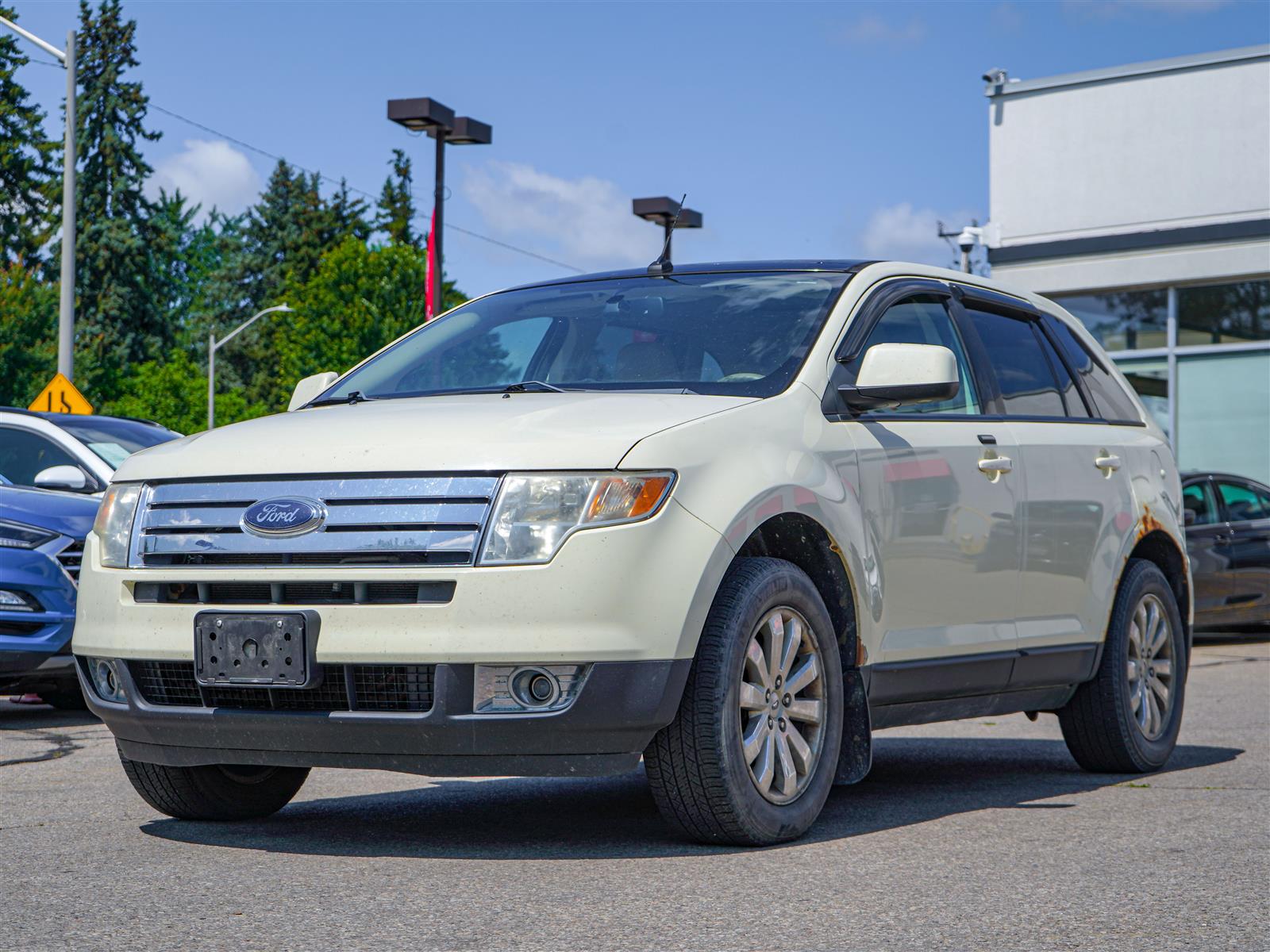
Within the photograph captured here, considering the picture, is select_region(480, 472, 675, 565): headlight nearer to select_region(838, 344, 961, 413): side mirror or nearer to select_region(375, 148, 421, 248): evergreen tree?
select_region(838, 344, 961, 413): side mirror

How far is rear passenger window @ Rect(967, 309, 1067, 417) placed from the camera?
7082 mm

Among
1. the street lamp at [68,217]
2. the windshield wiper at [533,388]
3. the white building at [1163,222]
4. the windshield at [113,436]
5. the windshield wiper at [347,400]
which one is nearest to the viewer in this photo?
the windshield wiper at [533,388]

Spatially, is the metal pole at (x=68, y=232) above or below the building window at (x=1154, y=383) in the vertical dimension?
above

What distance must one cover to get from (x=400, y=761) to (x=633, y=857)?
2.27 ft

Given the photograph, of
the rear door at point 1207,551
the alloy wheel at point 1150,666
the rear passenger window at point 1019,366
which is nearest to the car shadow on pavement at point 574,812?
the alloy wheel at point 1150,666

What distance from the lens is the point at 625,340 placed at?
245 inches

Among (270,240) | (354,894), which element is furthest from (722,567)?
(270,240)

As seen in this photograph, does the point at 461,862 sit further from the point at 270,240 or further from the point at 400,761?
the point at 270,240

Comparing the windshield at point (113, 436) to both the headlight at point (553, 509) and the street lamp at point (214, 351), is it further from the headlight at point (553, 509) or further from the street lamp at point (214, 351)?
the street lamp at point (214, 351)

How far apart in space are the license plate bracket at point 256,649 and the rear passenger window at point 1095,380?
3.89m

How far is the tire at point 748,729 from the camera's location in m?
5.07

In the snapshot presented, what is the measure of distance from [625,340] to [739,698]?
60.0 inches

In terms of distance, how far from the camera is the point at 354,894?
4.54 metres

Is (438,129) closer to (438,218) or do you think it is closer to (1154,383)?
(438,218)
